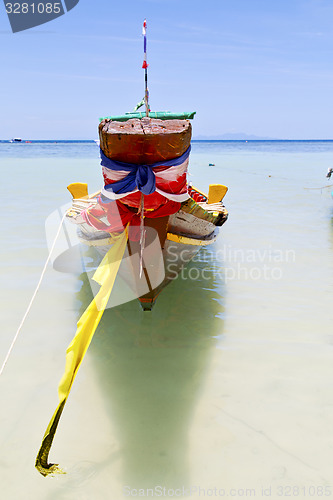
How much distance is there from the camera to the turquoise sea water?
239cm

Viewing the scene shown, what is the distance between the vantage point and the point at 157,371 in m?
3.30

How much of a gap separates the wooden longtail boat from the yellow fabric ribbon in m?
0.30

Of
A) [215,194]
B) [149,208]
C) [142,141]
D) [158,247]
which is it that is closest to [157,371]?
[158,247]

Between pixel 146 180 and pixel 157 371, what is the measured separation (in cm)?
174

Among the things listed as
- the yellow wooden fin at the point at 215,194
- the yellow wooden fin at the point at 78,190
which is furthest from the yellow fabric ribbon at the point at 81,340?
the yellow wooden fin at the point at 78,190

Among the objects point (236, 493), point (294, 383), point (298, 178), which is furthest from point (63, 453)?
point (298, 178)

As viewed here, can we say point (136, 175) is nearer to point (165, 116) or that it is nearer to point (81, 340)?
point (81, 340)

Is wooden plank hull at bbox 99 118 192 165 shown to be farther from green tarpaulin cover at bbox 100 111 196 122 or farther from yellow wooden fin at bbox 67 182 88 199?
yellow wooden fin at bbox 67 182 88 199

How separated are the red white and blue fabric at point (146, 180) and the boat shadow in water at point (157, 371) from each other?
1.45 m

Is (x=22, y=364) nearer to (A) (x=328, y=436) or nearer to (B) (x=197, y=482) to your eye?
(B) (x=197, y=482)

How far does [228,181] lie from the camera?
1636cm

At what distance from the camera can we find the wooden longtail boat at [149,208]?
117 inches

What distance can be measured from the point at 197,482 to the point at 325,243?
5.74m

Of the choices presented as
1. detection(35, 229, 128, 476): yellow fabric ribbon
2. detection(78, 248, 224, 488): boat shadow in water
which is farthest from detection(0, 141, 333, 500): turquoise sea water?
detection(35, 229, 128, 476): yellow fabric ribbon
